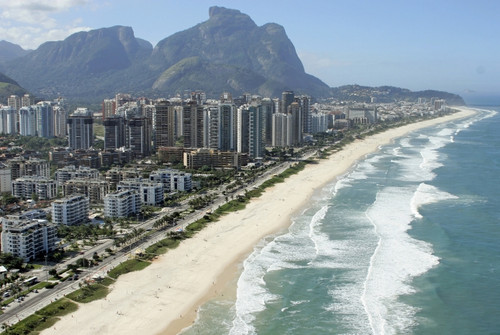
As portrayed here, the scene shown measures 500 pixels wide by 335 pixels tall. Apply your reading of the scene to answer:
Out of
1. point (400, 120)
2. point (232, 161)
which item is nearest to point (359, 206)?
point (232, 161)

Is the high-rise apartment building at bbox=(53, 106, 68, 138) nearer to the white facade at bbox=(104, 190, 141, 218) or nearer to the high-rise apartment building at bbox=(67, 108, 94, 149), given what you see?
the high-rise apartment building at bbox=(67, 108, 94, 149)

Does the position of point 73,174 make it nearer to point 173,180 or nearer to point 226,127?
point 173,180

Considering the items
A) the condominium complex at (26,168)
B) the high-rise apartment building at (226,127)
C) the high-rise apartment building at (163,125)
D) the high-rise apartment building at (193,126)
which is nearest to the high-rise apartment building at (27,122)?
the high-rise apartment building at (163,125)

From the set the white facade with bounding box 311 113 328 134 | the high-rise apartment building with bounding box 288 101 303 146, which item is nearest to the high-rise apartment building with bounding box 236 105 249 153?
the high-rise apartment building with bounding box 288 101 303 146

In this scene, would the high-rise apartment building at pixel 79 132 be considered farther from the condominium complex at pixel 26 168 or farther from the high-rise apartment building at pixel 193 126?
→ the condominium complex at pixel 26 168

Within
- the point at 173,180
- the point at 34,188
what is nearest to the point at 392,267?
the point at 173,180

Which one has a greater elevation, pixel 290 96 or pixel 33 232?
pixel 290 96

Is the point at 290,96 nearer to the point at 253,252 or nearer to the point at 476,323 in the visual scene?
the point at 253,252
